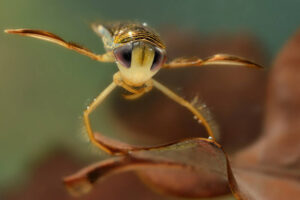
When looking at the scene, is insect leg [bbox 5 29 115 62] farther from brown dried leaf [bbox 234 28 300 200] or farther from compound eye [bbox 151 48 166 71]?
brown dried leaf [bbox 234 28 300 200]

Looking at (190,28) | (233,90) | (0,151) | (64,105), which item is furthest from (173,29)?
(0,151)

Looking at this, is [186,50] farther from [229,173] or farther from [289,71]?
[229,173]

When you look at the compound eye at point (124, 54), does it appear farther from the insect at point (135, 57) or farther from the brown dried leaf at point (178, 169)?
the brown dried leaf at point (178, 169)

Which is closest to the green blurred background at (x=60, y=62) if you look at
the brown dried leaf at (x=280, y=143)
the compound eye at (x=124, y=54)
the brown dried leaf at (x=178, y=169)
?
the brown dried leaf at (x=280, y=143)

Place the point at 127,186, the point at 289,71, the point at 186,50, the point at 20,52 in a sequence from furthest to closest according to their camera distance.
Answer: the point at 20,52 < the point at 186,50 < the point at 127,186 < the point at 289,71

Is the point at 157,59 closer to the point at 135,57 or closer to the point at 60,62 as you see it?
the point at 135,57

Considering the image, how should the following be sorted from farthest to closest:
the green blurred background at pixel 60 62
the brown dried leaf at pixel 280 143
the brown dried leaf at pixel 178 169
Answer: the green blurred background at pixel 60 62, the brown dried leaf at pixel 280 143, the brown dried leaf at pixel 178 169

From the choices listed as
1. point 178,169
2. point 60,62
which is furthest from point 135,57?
point 60,62
